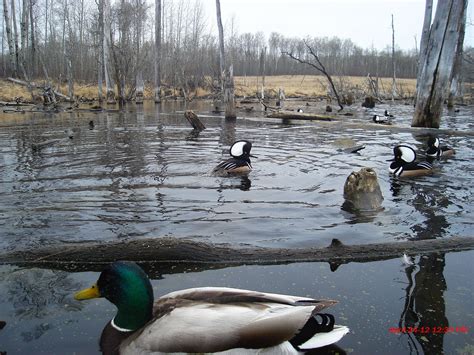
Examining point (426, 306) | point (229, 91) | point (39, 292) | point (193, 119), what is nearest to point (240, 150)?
point (39, 292)

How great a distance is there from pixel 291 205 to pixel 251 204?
0.60 m

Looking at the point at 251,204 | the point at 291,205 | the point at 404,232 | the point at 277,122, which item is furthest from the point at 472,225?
the point at 277,122

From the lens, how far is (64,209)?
20.0 ft

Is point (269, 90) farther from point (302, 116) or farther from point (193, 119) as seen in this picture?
point (193, 119)

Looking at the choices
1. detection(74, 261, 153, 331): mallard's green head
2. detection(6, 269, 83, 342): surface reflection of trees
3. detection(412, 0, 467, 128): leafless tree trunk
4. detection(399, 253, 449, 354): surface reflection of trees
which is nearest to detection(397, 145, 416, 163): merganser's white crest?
detection(399, 253, 449, 354): surface reflection of trees

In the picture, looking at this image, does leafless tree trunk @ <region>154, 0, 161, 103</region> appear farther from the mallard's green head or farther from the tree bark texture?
the mallard's green head

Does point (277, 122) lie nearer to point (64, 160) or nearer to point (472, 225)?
point (64, 160)

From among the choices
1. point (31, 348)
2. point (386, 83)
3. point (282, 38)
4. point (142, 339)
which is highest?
point (282, 38)

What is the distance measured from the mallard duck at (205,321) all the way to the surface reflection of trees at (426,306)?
2.43 feet

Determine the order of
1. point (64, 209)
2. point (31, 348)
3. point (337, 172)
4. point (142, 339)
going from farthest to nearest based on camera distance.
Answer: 1. point (337, 172)
2. point (64, 209)
3. point (31, 348)
4. point (142, 339)

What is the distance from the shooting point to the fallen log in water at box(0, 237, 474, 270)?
13.2ft

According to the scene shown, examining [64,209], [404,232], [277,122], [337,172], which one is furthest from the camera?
[277,122]

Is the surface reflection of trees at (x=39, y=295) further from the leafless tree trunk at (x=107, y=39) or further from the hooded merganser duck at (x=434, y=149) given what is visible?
the leafless tree trunk at (x=107, y=39)

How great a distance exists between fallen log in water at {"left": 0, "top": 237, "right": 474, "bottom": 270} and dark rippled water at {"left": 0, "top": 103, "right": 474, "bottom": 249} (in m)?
0.66
